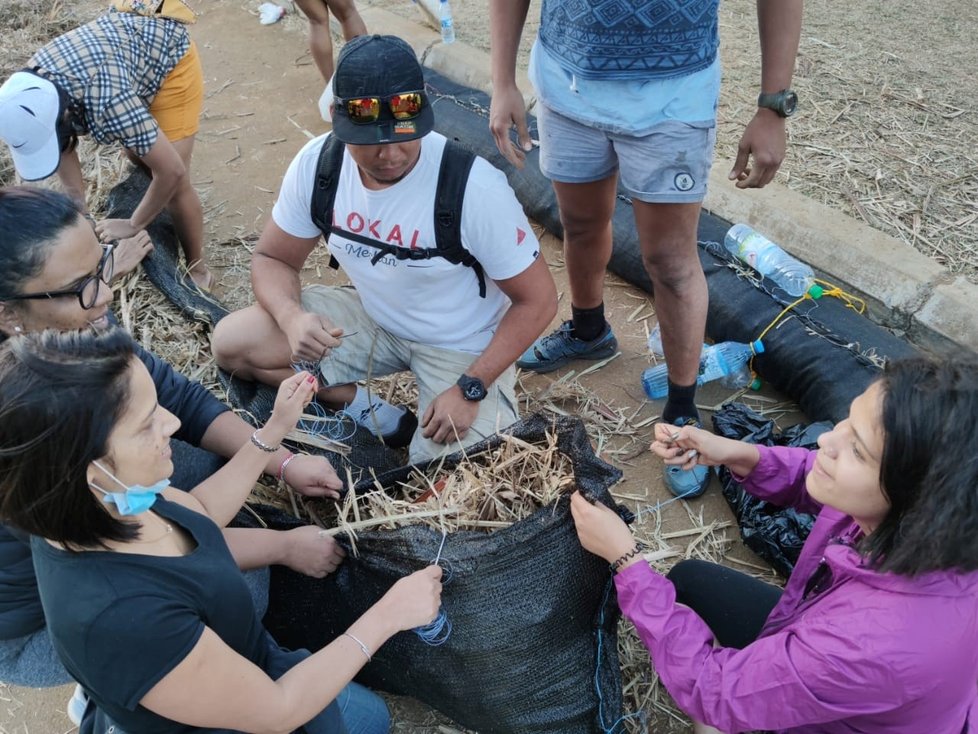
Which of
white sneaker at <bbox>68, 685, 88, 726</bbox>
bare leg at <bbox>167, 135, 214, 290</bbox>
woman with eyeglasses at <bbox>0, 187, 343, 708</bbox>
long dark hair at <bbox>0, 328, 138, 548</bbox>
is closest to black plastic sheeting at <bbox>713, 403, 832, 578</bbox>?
woman with eyeglasses at <bbox>0, 187, 343, 708</bbox>

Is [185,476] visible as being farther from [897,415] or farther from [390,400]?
[897,415]

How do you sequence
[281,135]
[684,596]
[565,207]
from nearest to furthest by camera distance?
[684,596] → [565,207] → [281,135]

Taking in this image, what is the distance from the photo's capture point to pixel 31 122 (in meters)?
3.87

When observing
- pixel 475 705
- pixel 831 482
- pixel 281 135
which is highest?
pixel 831 482

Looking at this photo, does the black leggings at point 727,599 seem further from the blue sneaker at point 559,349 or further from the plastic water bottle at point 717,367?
the blue sneaker at point 559,349

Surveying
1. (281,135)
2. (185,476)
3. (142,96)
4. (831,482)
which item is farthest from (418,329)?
(281,135)

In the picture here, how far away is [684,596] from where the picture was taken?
2.58 m

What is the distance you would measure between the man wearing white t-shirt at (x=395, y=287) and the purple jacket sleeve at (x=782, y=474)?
3.14ft

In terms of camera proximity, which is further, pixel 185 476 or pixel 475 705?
pixel 185 476

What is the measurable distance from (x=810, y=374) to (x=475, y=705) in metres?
2.07

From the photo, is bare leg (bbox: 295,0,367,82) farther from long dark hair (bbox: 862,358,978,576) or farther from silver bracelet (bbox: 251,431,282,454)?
long dark hair (bbox: 862,358,978,576)

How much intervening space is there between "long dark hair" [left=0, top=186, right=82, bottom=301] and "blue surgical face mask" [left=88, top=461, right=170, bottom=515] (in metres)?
1.14

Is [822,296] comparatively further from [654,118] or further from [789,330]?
[654,118]

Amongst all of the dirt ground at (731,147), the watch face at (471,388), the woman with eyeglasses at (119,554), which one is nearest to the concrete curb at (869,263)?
the dirt ground at (731,147)
